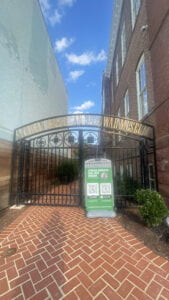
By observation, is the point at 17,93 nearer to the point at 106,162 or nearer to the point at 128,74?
the point at 106,162

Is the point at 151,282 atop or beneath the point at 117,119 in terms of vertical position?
beneath

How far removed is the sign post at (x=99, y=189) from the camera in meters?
3.76

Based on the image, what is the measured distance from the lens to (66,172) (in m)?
9.08

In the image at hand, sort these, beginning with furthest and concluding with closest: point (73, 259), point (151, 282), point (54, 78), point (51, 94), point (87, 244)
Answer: point (54, 78), point (51, 94), point (87, 244), point (73, 259), point (151, 282)

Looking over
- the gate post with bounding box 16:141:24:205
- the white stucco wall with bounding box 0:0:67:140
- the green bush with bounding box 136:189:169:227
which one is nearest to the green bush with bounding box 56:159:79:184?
the white stucco wall with bounding box 0:0:67:140

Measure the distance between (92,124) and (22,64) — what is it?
11.7ft

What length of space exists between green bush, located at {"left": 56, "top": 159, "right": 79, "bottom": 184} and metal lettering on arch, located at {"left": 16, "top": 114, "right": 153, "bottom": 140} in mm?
4116

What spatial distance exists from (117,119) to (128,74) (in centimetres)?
417

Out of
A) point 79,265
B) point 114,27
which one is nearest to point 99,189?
point 79,265

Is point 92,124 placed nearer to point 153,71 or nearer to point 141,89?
point 153,71

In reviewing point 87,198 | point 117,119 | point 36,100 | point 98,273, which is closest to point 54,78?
point 36,100

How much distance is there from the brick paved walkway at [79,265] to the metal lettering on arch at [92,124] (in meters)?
2.83

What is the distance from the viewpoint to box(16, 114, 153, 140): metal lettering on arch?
177 inches

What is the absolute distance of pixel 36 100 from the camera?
6.57m
